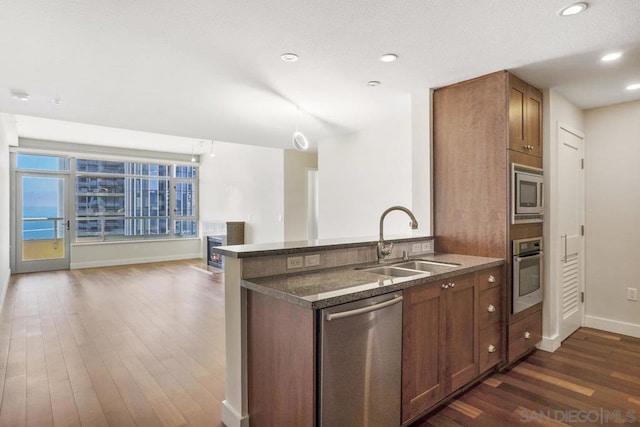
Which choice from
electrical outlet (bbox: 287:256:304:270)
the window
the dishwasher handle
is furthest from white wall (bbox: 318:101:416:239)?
the window

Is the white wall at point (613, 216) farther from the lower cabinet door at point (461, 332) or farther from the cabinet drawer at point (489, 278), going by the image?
the lower cabinet door at point (461, 332)

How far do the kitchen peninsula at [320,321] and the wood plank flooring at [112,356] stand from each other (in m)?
0.57

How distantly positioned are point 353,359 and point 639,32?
2.65 m

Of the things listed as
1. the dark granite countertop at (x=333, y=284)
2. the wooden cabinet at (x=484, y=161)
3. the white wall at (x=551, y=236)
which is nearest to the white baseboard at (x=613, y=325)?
the white wall at (x=551, y=236)

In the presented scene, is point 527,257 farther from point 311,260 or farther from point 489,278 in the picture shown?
point 311,260

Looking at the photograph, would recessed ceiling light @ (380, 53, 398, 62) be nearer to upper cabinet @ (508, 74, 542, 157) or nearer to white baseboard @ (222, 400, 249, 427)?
upper cabinet @ (508, 74, 542, 157)

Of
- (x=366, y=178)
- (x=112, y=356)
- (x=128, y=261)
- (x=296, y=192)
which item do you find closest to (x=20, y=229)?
(x=128, y=261)

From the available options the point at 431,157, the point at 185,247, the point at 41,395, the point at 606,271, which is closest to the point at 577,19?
the point at 431,157

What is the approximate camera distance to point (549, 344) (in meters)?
3.23

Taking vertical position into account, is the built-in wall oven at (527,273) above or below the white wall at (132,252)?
above

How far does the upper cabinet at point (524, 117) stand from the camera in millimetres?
2875

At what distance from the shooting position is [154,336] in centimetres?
368

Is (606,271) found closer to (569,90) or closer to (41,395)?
(569,90)

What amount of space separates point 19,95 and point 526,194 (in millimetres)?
4688
